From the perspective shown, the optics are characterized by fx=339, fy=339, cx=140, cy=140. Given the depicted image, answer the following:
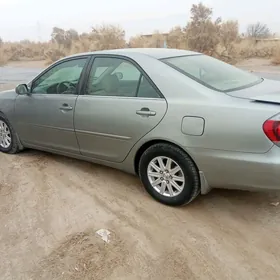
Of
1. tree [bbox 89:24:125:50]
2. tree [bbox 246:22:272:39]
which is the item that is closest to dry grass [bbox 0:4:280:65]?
tree [bbox 89:24:125:50]

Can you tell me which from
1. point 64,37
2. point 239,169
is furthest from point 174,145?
point 64,37

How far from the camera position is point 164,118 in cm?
319

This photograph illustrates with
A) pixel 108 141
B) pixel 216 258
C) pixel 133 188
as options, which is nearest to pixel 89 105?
pixel 108 141

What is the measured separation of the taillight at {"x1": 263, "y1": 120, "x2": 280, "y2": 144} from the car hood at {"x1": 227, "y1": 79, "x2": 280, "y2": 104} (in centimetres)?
22

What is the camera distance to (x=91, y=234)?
3.01 meters

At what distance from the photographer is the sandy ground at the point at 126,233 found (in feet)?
8.39

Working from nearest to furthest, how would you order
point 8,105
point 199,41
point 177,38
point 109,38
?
point 8,105
point 199,41
point 177,38
point 109,38

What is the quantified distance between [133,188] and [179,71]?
143cm

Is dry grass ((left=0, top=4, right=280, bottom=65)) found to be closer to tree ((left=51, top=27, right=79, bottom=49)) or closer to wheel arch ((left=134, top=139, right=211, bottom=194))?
tree ((left=51, top=27, right=79, bottom=49))

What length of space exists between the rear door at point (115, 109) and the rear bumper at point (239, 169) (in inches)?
24.1

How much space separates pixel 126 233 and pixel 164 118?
110 centimetres

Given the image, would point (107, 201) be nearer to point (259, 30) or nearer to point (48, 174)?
point (48, 174)

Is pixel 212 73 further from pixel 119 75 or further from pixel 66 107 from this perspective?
pixel 66 107

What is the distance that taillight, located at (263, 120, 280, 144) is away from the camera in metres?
2.69
